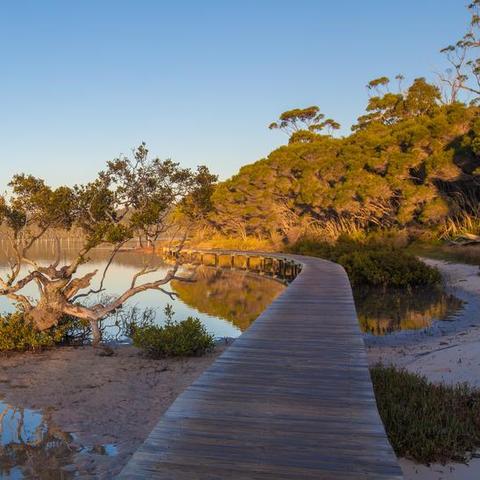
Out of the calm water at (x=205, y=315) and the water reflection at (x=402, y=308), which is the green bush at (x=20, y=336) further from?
the water reflection at (x=402, y=308)

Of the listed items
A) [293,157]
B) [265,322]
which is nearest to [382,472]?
[265,322]

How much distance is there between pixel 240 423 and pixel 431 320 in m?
12.0

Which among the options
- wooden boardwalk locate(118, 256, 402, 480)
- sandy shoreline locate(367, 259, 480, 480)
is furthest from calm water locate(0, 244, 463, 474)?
wooden boardwalk locate(118, 256, 402, 480)

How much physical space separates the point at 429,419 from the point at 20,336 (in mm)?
9450

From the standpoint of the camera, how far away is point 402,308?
17.7m

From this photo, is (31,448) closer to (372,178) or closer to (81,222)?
(81,222)

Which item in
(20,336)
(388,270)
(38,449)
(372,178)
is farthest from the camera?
(372,178)

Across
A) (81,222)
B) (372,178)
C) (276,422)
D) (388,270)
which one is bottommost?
(388,270)

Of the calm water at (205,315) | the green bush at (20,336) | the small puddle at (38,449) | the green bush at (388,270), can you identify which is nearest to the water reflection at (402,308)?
the calm water at (205,315)

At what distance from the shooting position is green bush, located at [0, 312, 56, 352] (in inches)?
452

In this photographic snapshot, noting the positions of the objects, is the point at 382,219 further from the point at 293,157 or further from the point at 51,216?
the point at 51,216

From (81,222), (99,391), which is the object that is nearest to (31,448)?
(99,391)

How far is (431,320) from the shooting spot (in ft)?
49.2

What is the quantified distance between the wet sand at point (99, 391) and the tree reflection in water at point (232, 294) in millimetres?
6287
